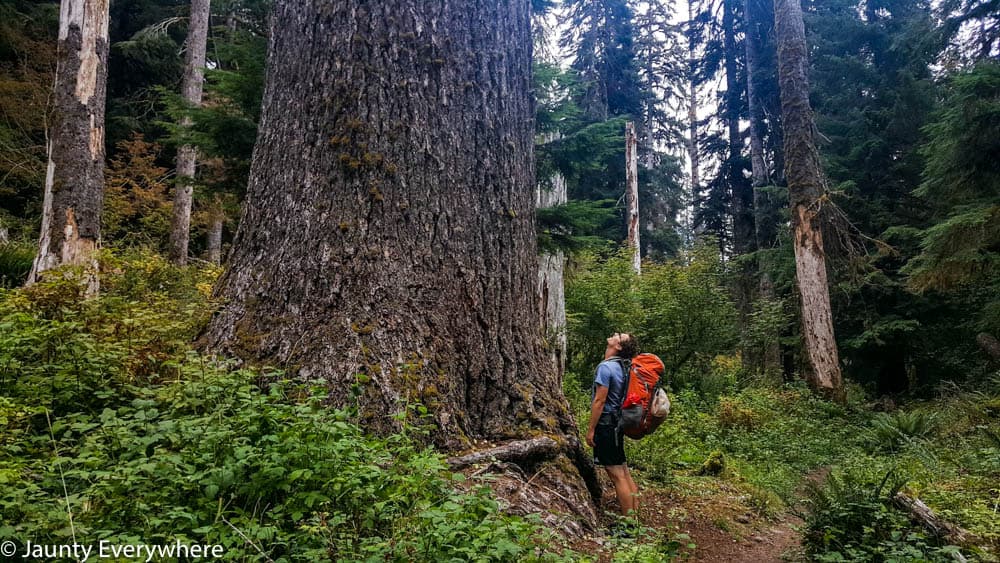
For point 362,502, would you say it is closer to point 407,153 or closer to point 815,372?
point 407,153

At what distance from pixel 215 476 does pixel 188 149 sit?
539 inches

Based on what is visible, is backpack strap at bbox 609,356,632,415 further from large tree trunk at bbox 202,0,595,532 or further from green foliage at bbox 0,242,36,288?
green foliage at bbox 0,242,36,288

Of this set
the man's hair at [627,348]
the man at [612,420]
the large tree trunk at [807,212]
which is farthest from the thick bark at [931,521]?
the large tree trunk at [807,212]

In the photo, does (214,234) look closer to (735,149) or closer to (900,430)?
(900,430)

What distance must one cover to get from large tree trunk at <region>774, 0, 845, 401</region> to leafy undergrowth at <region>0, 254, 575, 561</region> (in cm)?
1103

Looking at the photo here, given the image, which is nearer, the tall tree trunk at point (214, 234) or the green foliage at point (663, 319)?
the green foliage at point (663, 319)

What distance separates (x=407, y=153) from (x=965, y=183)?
1060 centimetres

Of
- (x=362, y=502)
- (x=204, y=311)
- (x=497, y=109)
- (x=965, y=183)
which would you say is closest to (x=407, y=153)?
(x=497, y=109)

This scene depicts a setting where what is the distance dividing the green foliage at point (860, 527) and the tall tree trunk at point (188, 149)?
12.6 m

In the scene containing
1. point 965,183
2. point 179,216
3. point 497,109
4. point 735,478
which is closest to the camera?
point 497,109

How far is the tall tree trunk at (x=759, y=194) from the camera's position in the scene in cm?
1589

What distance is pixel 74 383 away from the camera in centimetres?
295

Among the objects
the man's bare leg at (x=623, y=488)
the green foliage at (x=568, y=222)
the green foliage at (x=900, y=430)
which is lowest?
the green foliage at (x=900, y=430)

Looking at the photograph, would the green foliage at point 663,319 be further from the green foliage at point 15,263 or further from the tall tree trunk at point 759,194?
the green foliage at point 15,263
